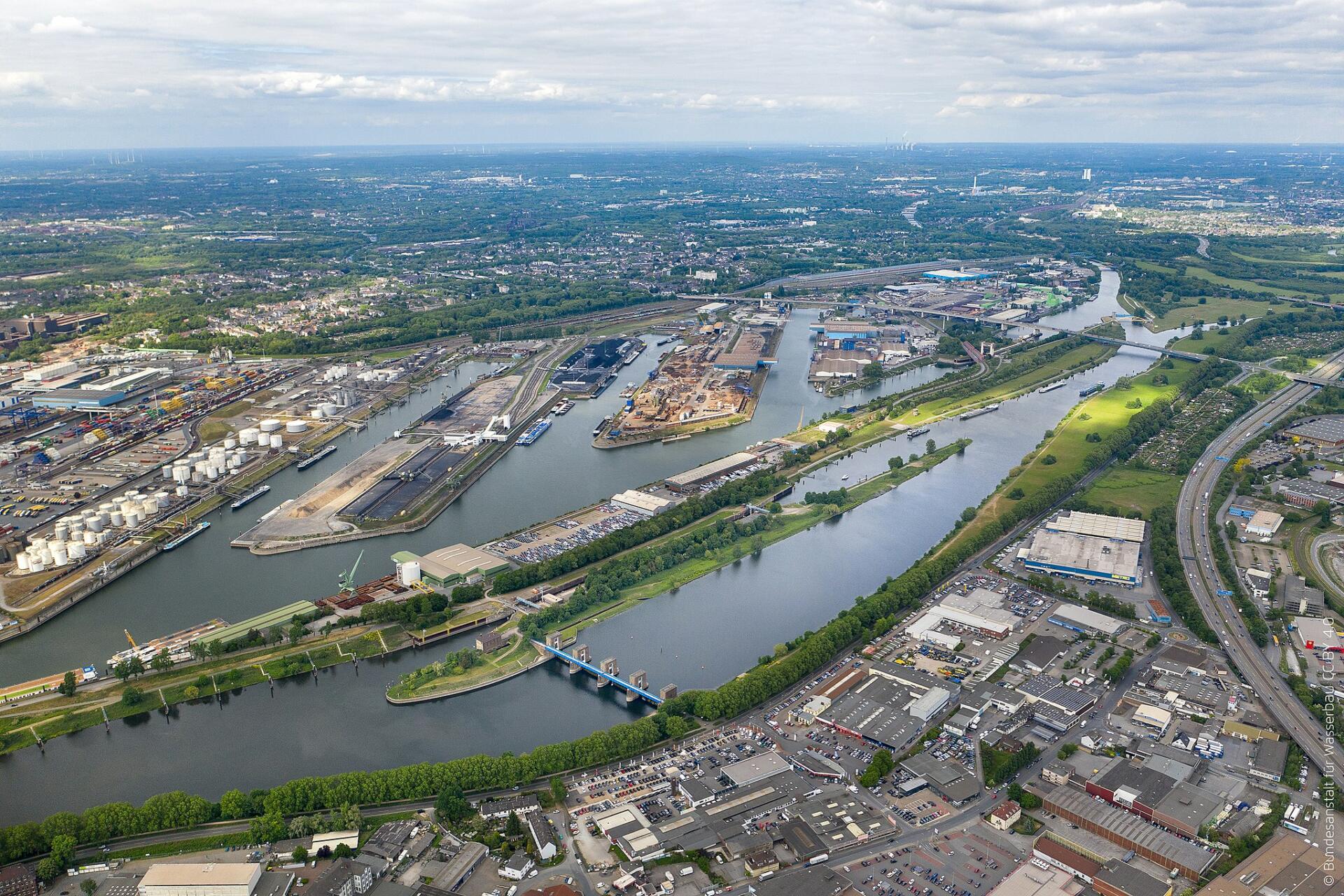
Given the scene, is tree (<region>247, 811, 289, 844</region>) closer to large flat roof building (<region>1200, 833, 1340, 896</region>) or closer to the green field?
large flat roof building (<region>1200, 833, 1340, 896</region>)

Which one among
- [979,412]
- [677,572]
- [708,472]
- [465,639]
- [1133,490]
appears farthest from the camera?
[979,412]

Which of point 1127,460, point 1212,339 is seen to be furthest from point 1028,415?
point 1212,339

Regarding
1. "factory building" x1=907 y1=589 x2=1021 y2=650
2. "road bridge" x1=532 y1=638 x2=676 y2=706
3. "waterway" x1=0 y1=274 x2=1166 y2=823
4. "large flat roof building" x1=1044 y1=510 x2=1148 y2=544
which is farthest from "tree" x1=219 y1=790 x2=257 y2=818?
"large flat roof building" x1=1044 y1=510 x2=1148 y2=544

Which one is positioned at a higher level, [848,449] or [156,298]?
[156,298]

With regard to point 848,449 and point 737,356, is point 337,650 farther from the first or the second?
point 737,356

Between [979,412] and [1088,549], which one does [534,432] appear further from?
[1088,549]

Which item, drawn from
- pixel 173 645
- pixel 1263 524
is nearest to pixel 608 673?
pixel 173 645

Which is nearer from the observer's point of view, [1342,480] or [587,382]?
[1342,480]
